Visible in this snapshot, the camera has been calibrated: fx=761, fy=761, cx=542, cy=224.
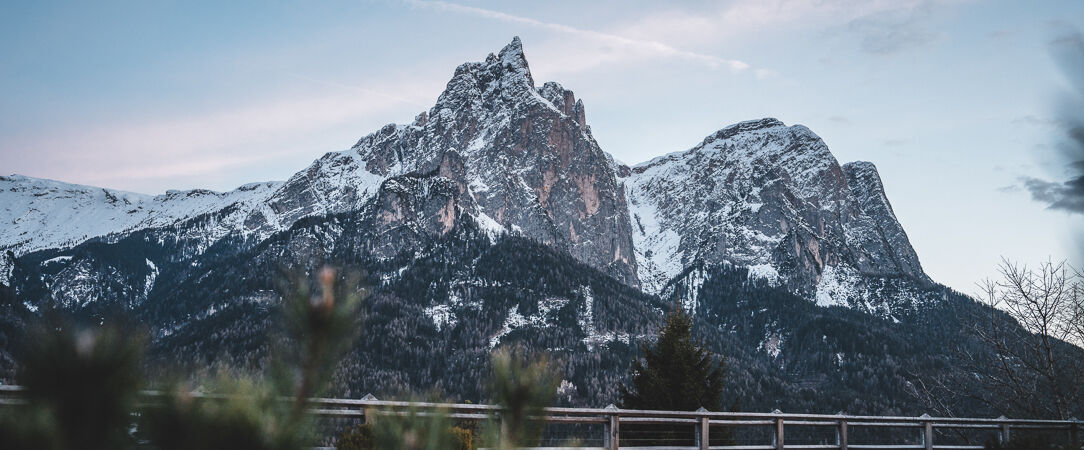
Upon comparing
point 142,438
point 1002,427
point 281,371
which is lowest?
point 1002,427

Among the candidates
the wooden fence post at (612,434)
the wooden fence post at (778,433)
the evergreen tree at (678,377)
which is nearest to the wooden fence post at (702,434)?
the wooden fence post at (778,433)

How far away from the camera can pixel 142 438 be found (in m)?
2.15

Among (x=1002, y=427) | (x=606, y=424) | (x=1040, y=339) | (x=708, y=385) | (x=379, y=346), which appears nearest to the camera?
(x=606, y=424)

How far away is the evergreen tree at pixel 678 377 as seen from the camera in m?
19.2

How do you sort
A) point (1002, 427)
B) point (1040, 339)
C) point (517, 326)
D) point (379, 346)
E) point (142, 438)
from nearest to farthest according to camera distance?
point (142, 438) < point (1002, 427) < point (1040, 339) < point (379, 346) < point (517, 326)

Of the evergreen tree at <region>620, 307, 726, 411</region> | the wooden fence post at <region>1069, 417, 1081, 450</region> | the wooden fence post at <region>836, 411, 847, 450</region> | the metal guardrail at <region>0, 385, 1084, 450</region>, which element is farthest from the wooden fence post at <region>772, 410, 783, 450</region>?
the wooden fence post at <region>1069, 417, 1081, 450</region>

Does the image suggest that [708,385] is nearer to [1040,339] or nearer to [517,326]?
[1040,339]

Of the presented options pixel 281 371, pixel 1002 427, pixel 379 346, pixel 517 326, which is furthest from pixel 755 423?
pixel 517 326

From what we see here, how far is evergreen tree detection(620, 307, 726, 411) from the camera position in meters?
19.2

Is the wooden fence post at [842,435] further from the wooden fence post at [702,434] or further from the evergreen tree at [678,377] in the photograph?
the evergreen tree at [678,377]

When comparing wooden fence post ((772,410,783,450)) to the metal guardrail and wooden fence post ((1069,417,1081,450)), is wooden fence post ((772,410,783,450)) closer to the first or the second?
the metal guardrail

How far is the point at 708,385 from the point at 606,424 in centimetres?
912

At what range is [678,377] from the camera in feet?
63.8

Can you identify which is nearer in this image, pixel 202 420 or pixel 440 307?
pixel 202 420
